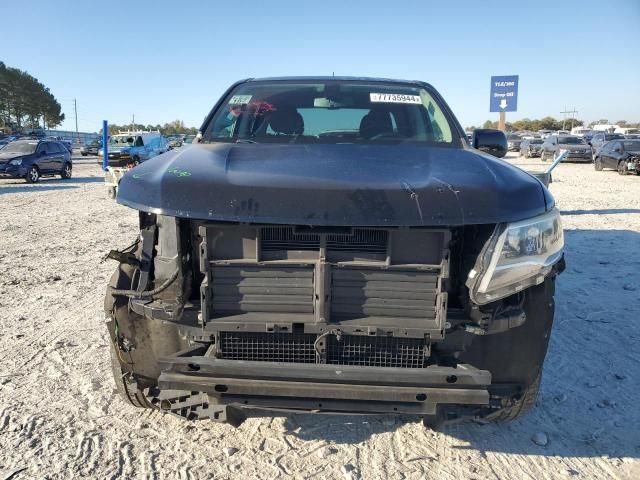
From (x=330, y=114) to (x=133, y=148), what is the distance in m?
21.9

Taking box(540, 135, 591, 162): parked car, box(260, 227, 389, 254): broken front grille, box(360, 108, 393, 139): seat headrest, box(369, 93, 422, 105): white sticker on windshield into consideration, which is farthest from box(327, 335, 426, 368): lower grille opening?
box(540, 135, 591, 162): parked car

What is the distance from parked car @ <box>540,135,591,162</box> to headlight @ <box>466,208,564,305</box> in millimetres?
31140

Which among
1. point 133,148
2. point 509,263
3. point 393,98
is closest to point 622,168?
point 133,148

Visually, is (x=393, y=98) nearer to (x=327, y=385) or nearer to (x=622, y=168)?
(x=327, y=385)

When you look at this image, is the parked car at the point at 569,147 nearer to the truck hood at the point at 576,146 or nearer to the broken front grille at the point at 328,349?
the truck hood at the point at 576,146

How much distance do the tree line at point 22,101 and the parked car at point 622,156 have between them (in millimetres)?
70200

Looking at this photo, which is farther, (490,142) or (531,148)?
(531,148)

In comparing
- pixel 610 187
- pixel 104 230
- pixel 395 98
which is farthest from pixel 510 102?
pixel 395 98

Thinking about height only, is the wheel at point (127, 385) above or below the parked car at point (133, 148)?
below

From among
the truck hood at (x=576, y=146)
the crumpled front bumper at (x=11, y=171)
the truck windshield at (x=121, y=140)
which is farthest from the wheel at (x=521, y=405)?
the truck hood at (x=576, y=146)

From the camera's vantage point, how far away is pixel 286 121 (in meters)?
3.49

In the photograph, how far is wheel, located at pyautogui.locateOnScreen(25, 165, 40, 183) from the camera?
18.5m

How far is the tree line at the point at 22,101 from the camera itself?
67.0 m

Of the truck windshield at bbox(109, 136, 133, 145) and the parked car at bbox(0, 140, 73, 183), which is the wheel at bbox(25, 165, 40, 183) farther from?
the truck windshield at bbox(109, 136, 133, 145)
